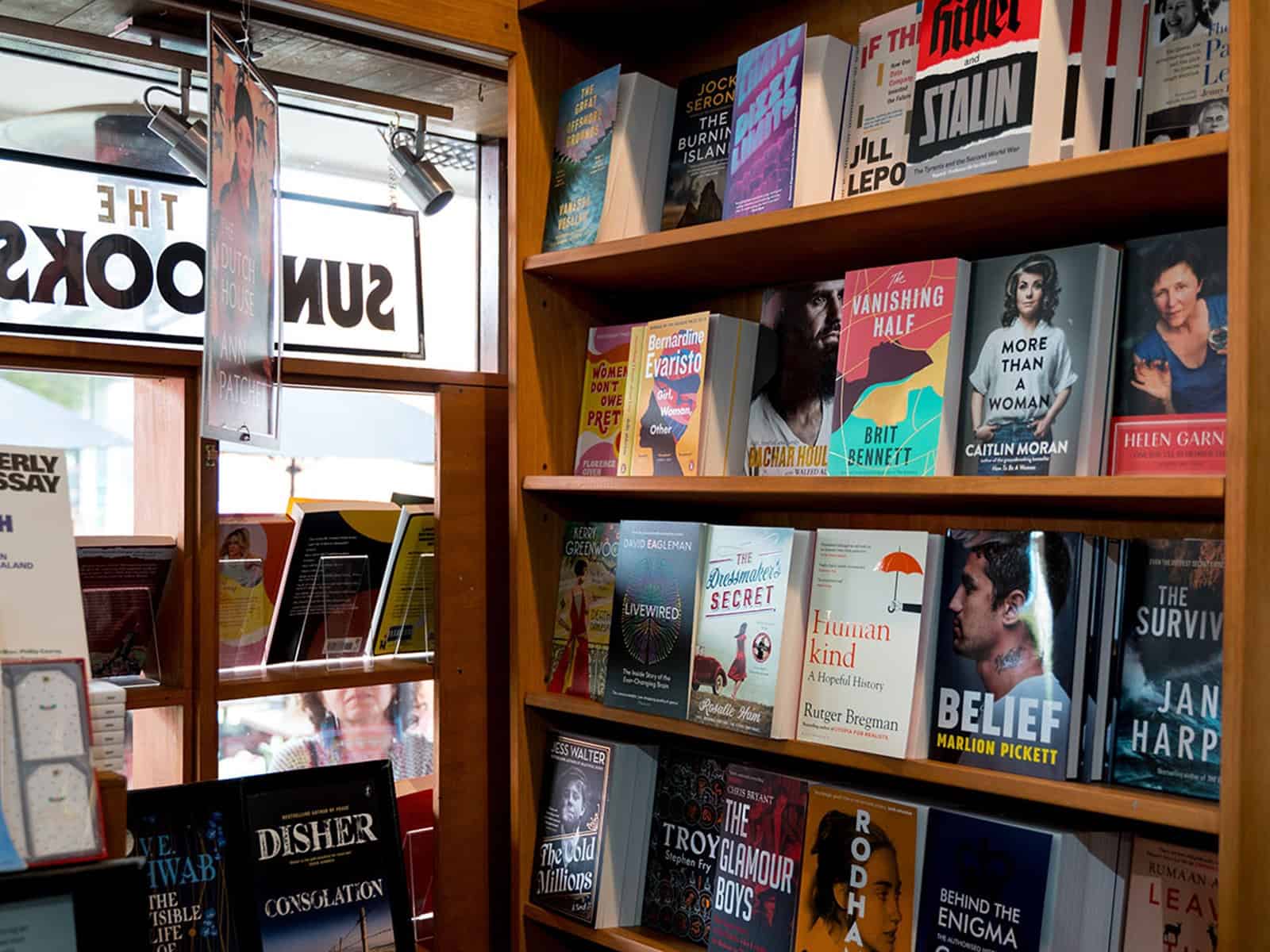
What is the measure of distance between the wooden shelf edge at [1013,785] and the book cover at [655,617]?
0.05 m

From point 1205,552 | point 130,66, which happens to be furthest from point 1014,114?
point 130,66

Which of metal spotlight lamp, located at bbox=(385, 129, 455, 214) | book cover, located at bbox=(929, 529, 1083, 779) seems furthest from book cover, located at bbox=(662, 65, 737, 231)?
book cover, located at bbox=(929, 529, 1083, 779)

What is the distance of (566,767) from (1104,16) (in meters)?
1.47

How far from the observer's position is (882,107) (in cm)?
179

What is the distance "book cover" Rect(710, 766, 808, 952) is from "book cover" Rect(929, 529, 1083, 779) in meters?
0.28

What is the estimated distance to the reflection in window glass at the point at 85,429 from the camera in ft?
7.07

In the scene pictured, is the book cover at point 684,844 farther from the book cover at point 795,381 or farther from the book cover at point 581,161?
the book cover at point 581,161

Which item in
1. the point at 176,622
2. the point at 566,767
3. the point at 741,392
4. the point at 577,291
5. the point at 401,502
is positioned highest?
the point at 577,291

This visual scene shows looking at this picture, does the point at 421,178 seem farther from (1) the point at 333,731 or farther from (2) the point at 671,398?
(1) the point at 333,731

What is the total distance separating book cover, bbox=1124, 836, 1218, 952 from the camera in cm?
143

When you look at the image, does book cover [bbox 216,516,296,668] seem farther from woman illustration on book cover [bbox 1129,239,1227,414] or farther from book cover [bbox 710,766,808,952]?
woman illustration on book cover [bbox 1129,239,1227,414]

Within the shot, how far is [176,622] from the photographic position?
1.99 m

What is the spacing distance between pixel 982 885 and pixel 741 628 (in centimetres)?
51

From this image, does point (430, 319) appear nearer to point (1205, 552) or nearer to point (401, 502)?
point (401, 502)
